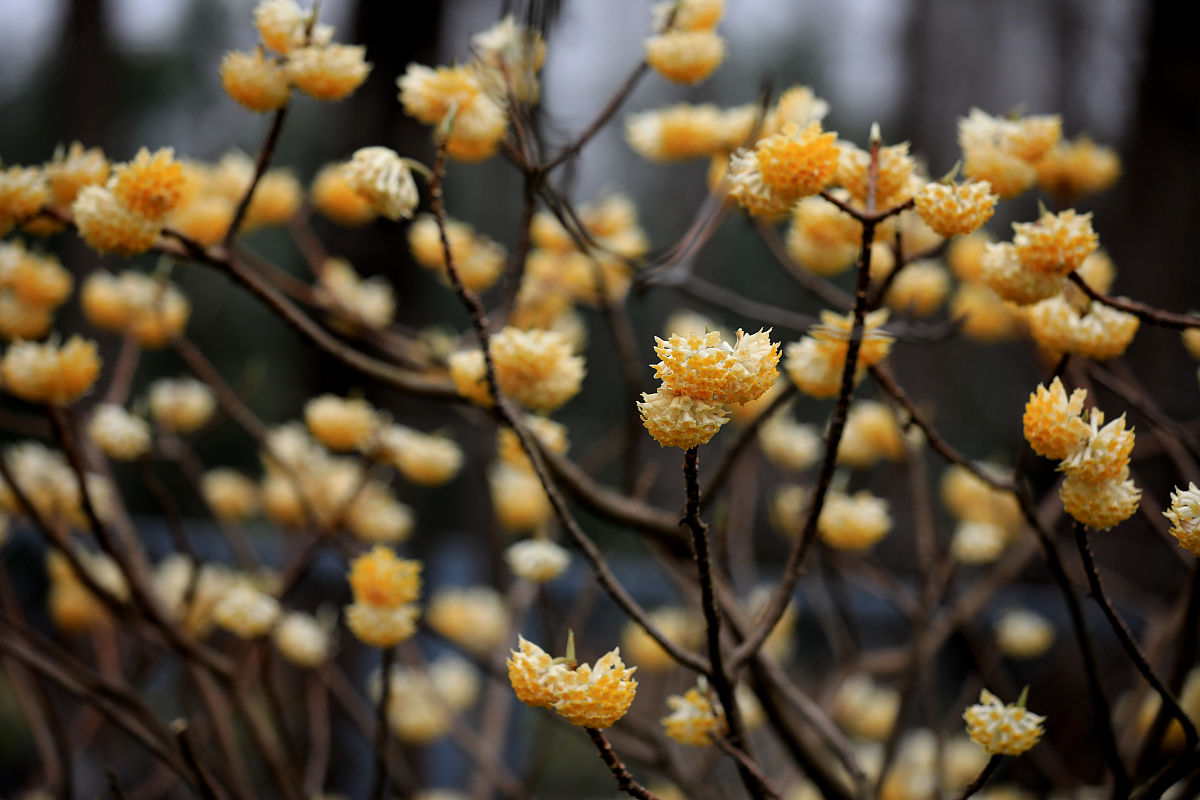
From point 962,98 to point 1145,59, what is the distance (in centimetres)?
126

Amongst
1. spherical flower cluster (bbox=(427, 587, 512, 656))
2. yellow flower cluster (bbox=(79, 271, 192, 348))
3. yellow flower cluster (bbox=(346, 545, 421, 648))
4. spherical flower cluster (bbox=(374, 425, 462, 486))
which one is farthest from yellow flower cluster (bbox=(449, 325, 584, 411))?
spherical flower cluster (bbox=(427, 587, 512, 656))

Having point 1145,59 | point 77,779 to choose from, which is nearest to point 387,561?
point 77,779

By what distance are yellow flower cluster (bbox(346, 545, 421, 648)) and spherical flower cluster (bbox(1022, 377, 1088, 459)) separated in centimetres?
34

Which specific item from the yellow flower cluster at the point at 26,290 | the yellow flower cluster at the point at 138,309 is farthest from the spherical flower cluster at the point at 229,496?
the yellow flower cluster at the point at 26,290

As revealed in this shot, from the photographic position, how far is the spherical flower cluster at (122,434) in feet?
2.53

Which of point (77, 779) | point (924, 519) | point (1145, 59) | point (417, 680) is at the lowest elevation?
point (77, 779)

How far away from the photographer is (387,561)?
526mm

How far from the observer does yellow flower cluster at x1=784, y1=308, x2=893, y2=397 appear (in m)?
0.50

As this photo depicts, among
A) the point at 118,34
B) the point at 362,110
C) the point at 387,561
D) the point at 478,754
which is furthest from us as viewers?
the point at 118,34

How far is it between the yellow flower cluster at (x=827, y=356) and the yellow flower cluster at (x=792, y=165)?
3.4 inches

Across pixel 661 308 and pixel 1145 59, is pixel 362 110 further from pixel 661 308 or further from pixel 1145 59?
pixel 661 308

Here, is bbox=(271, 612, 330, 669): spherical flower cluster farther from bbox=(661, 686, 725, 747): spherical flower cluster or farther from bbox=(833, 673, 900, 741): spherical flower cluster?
bbox=(833, 673, 900, 741): spherical flower cluster

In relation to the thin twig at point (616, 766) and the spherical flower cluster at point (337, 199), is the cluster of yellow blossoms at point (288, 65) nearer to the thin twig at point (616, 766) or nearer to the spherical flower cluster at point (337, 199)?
the spherical flower cluster at point (337, 199)

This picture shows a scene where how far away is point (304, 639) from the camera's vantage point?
82 cm
